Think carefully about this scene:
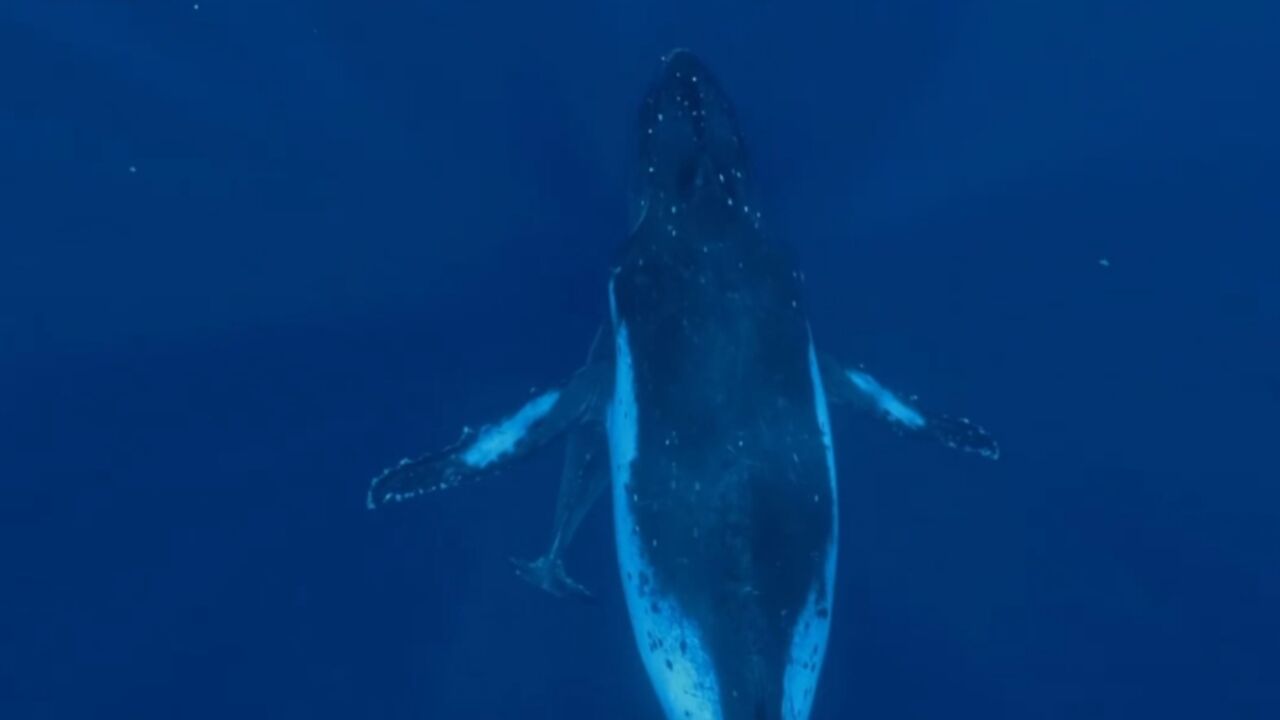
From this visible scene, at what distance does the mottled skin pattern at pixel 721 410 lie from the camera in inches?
452

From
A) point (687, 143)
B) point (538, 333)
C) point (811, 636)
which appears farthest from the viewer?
point (538, 333)

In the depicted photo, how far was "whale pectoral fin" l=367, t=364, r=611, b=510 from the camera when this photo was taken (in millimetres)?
13148

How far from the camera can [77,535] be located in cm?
1391

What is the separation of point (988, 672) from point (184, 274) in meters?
12.3

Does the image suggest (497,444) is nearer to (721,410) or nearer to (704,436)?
(704,436)

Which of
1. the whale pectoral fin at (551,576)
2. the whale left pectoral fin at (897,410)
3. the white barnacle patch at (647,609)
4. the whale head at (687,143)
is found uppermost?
the whale head at (687,143)

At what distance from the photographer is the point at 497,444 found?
1355cm

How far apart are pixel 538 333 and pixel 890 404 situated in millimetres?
4906

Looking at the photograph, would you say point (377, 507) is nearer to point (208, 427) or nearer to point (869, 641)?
point (208, 427)

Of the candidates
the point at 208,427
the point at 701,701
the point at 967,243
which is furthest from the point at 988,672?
the point at 208,427

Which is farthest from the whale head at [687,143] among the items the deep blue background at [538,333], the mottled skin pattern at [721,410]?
the deep blue background at [538,333]

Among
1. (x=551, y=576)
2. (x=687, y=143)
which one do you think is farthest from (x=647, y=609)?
(x=687, y=143)

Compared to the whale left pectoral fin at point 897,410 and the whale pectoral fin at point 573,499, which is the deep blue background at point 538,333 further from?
the whale left pectoral fin at point 897,410

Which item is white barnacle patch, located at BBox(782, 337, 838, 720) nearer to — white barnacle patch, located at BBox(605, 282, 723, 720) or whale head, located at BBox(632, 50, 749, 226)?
white barnacle patch, located at BBox(605, 282, 723, 720)
